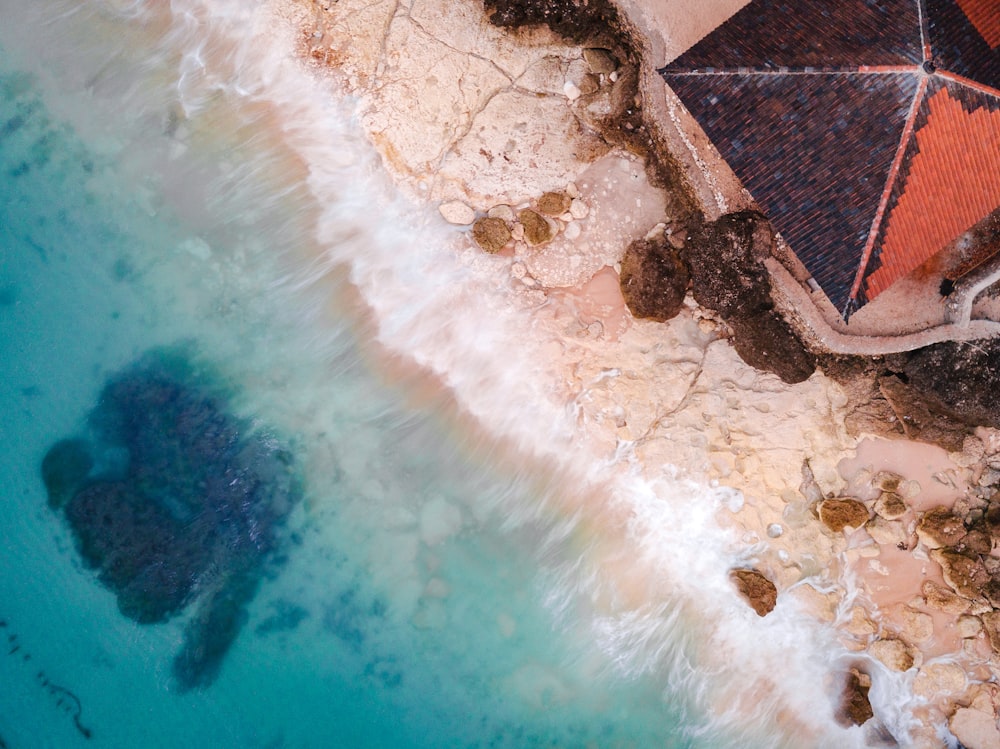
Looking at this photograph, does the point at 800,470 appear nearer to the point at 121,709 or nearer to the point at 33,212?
the point at 121,709

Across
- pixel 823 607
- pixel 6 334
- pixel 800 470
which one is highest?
pixel 6 334

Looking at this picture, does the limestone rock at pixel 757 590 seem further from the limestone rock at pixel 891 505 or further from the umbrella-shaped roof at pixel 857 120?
the umbrella-shaped roof at pixel 857 120

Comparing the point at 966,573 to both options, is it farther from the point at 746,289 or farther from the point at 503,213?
the point at 503,213

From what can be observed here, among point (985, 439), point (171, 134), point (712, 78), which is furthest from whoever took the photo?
point (171, 134)

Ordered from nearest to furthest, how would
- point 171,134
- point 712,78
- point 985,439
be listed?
point 712,78
point 985,439
point 171,134

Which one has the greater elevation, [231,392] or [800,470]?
[231,392]

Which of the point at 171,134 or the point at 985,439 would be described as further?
the point at 171,134

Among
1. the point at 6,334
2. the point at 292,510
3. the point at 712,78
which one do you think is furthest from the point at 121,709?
the point at 712,78
